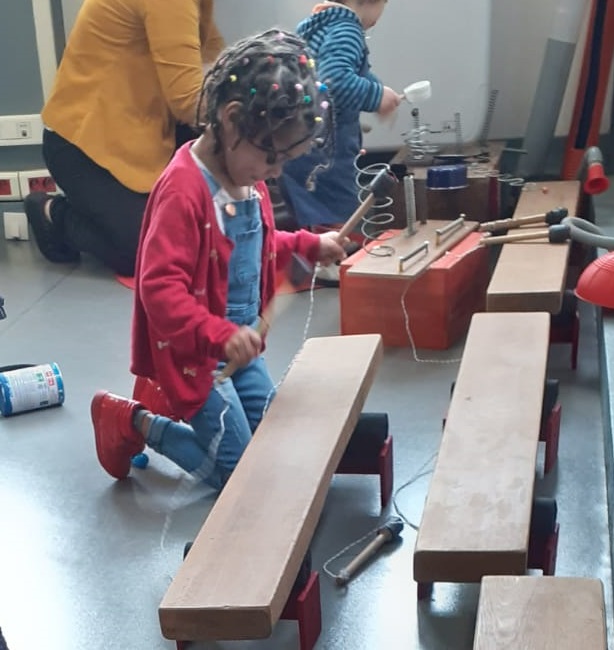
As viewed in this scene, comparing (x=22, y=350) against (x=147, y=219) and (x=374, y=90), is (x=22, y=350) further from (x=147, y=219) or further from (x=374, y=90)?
(x=374, y=90)

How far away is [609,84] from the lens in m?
3.48

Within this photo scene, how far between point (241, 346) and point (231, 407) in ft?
0.76

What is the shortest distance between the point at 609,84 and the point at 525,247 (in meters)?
1.44

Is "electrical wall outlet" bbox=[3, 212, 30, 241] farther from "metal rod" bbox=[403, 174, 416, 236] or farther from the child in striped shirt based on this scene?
"metal rod" bbox=[403, 174, 416, 236]

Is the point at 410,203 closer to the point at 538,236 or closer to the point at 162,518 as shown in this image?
the point at 538,236

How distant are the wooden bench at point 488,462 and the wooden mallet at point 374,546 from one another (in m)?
0.11

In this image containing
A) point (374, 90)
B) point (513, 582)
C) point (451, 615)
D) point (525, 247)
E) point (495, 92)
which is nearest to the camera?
point (513, 582)

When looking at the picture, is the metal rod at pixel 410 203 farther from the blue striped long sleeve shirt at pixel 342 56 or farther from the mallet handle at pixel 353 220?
the mallet handle at pixel 353 220

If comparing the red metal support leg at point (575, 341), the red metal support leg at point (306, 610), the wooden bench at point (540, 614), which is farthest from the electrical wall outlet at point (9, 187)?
the wooden bench at point (540, 614)

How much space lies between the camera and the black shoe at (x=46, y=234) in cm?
315

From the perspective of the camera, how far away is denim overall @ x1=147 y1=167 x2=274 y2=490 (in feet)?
5.47

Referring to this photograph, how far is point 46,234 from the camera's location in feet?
10.4

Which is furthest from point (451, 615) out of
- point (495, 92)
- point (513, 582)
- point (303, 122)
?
point (495, 92)

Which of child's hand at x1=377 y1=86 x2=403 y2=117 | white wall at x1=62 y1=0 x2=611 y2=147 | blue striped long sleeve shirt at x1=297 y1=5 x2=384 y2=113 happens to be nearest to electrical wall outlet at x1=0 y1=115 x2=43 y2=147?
white wall at x1=62 y1=0 x2=611 y2=147
